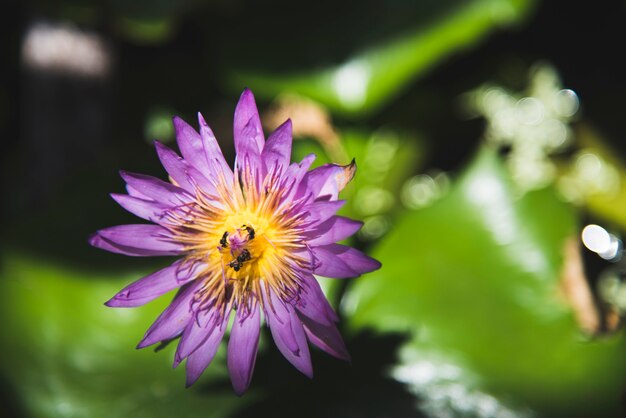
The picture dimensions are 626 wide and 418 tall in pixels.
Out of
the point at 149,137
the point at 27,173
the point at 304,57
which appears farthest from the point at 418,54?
the point at 27,173

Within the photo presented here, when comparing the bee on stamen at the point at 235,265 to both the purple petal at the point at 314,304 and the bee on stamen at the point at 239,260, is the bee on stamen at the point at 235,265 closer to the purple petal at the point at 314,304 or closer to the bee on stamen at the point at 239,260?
the bee on stamen at the point at 239,260

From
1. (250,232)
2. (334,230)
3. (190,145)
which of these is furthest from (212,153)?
(334,230)

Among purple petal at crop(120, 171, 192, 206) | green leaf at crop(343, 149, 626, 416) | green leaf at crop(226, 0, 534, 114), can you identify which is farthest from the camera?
green leaf at crop(226, 0, 534, 114)

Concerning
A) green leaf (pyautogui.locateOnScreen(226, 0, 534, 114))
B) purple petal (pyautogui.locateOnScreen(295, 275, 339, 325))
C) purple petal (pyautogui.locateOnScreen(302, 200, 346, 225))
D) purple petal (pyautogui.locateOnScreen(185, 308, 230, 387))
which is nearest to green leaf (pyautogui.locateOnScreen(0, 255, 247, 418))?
purple petal (pyautogui.locateOnScreen(185, 308, 230, 387))

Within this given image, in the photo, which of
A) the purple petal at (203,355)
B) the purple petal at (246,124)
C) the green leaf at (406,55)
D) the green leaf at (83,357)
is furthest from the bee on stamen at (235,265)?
the green leaf at (406,55)

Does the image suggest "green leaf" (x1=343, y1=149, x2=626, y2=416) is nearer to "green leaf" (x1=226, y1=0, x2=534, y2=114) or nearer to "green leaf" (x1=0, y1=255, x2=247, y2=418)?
"green leaf" (x1=226, y1=0, x2=534, y2=114)

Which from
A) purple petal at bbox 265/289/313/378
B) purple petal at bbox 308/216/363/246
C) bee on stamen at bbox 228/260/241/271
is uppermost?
purple petal at bbox 308/216/363/246
